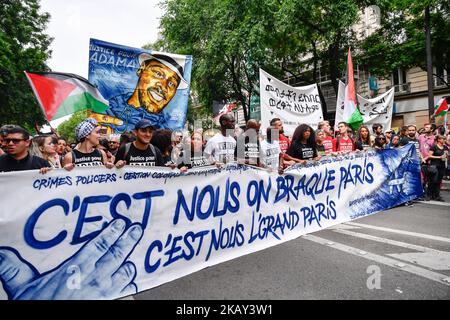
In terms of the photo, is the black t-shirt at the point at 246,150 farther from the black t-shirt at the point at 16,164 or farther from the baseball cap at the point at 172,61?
the black t-shirt at the point at 16,164

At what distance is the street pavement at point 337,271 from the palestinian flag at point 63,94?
279 cm

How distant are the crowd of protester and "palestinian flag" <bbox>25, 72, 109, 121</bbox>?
0.53 metres

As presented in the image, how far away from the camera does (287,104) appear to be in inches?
290

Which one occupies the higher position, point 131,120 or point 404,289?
point 131,120

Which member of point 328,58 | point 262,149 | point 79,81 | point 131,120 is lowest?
point 262,149

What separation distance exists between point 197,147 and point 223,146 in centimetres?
44

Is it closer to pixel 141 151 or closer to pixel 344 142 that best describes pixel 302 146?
pixel 344 142

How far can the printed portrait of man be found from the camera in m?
5.38

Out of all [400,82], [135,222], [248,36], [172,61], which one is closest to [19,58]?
[248,36]

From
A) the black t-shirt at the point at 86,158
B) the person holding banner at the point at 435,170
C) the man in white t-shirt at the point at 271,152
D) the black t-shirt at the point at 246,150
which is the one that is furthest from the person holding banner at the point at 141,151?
the person holding banner at the point at 435,170
